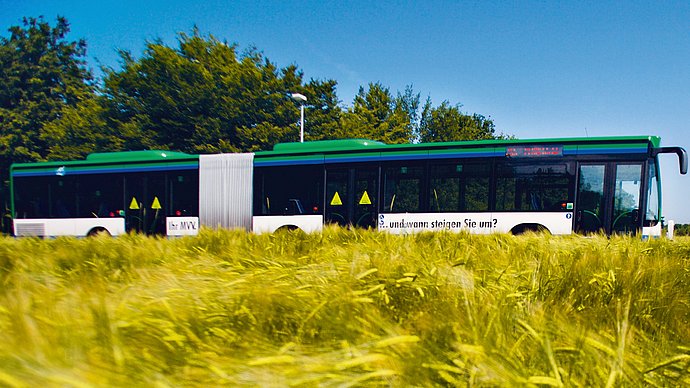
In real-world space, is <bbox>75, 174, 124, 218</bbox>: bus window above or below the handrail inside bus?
below

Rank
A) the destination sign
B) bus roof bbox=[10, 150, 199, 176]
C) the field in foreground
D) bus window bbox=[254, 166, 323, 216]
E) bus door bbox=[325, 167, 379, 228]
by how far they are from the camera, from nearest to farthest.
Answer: the field in foreground → the destination sign → bus door bbox=[325, 167, 379, 228] → bus window bbox=[254, 166, 323, 216] → bus roof bbox=[10, 150, 199, 176]

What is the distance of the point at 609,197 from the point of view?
904 cm

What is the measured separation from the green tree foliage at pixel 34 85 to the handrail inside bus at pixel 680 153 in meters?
34.4

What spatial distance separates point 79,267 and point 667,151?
11.9 m

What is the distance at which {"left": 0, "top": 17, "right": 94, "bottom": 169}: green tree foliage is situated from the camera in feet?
99.1

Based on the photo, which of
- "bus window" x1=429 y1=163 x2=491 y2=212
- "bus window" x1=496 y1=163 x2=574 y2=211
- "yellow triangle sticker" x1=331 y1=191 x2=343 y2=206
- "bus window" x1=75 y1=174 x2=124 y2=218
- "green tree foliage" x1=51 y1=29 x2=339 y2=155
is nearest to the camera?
"bus window" x1=496 y1=163 x2=574 y2=211

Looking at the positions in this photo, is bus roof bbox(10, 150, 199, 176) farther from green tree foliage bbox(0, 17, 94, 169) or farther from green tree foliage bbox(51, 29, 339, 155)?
green tree foliage bbox(0, 17, 94, 169)

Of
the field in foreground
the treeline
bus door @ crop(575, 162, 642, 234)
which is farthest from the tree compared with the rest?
the field in foreground

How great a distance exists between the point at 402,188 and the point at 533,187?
3.29 m

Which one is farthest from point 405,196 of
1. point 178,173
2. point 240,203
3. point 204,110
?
point 204,110

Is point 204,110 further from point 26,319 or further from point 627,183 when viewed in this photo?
point 26,319

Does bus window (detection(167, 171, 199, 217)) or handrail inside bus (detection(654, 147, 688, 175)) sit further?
bus window (detection(167, 171, 199, 217))

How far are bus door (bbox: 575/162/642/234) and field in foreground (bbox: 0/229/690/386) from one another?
794cm

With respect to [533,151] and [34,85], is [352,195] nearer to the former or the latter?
[533,151]
